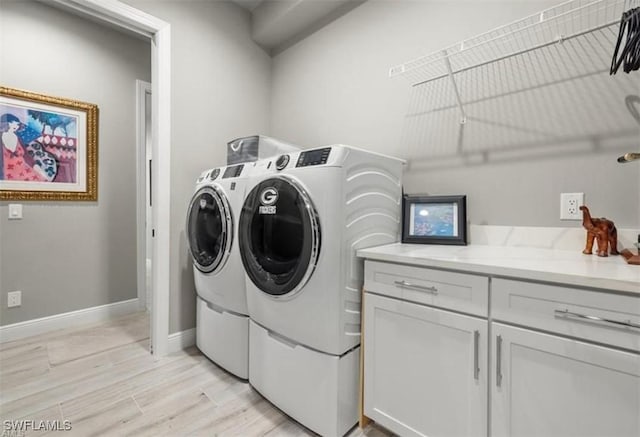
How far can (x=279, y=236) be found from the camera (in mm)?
1449

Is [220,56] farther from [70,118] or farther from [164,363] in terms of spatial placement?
[164,363]

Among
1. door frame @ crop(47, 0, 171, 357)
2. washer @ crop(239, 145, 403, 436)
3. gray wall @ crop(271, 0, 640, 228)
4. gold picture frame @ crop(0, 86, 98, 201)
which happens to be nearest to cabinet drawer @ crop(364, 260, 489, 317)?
washer @ crop(239, 145, 403, 436)

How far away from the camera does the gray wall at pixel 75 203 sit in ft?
7.59

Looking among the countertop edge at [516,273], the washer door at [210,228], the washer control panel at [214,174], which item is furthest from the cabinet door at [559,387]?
the washer control panel at [214,174]

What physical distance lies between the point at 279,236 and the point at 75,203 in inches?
89.6

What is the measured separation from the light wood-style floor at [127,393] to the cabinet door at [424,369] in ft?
0.91

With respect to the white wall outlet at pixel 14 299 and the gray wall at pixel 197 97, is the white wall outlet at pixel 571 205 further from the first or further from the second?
the white wall outlet at pixel 14 299

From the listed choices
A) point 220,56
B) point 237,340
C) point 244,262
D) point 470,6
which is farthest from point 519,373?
point 220,56

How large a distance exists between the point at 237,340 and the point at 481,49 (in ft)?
6.89

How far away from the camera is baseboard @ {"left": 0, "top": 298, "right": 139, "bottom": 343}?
2275 mm

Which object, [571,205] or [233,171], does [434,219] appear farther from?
[233,171]

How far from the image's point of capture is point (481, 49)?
1.54 m

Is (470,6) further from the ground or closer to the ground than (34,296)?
further from the ground

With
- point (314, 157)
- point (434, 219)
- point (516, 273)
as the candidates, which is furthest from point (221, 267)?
point (516, 273)
